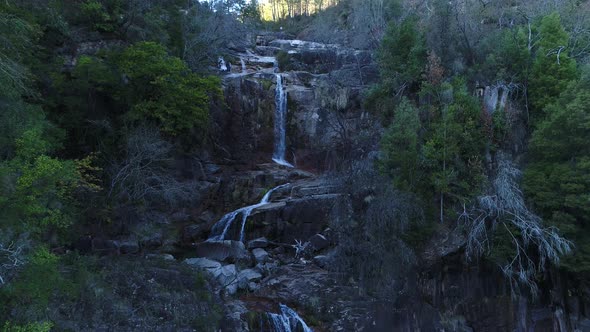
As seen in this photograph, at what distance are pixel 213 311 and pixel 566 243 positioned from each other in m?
11.7

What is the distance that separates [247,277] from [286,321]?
3.04m

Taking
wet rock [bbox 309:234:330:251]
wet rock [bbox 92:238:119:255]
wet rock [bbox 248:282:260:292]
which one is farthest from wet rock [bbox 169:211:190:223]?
wet rock [bbox 248:282:260:292]

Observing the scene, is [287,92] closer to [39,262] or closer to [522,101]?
[522,101]

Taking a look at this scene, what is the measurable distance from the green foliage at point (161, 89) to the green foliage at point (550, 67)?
613 inches

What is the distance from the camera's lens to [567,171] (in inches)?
575

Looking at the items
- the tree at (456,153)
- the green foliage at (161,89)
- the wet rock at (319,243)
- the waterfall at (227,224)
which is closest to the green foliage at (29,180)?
the green foliage at (161,89)

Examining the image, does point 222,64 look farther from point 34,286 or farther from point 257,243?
point 34,286

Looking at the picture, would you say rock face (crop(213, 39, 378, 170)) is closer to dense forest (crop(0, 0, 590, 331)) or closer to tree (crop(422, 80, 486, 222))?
dense forest (crop(0, 0, 590, 331))

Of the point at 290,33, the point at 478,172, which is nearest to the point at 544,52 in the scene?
the point at 478,172

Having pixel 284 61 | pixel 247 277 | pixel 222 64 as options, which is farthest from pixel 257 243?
pixel 284 61

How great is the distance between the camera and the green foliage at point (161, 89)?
66.6 feet

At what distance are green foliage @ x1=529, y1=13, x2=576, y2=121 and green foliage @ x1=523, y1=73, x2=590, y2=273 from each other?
206cm

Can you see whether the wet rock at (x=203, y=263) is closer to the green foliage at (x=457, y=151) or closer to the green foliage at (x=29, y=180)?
the green foliage at (x=29, y=180)

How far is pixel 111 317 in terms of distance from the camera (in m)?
12.4
